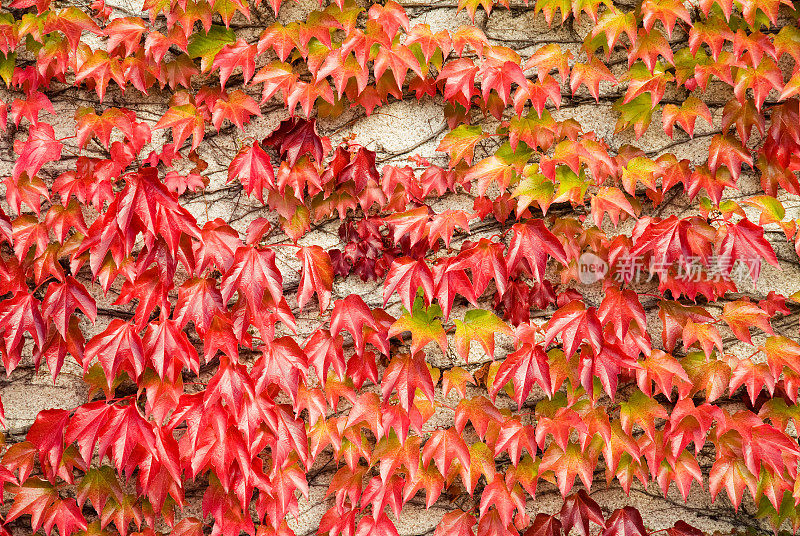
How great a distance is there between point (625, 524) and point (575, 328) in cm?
82

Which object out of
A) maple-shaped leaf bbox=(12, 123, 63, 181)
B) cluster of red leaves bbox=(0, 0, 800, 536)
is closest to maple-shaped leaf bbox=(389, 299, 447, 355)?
cluster of red leaves bbox=(0, 0, 800, 536)

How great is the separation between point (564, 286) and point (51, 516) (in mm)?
2048

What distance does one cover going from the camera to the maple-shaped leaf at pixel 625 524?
6.60 feet

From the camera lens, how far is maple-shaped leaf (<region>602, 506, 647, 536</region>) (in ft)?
6.60

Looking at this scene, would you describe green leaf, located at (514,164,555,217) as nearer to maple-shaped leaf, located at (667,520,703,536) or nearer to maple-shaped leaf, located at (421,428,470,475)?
maple-shaped leaf, located at (421,428,470,475)

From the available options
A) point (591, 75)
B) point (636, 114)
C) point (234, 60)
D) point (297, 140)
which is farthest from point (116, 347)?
point (636, 114)

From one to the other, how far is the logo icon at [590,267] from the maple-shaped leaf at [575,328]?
278mm

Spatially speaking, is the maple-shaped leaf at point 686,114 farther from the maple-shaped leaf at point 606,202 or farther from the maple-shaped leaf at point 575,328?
the maple-shaped leaf at point 575,328

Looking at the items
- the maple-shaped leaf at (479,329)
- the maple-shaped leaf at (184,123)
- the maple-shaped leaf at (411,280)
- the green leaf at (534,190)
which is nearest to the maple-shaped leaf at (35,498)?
the maple-shaped leaf at (184,123)

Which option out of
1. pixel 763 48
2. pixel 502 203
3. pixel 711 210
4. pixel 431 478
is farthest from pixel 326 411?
pixel 763 48

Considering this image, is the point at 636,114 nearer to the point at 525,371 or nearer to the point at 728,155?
the point at 728,155

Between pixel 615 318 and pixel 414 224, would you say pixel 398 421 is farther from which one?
pixel 615 318

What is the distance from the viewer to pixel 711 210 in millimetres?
2018

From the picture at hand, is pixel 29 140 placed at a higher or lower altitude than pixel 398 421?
higher
